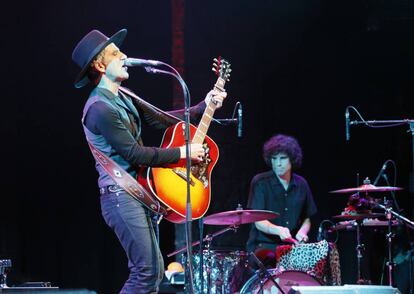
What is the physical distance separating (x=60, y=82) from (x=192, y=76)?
156cm

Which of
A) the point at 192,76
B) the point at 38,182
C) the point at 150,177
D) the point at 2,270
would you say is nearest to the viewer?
the point at 150,177

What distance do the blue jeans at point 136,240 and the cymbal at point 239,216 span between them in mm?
2093

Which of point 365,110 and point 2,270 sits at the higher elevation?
point 365,110

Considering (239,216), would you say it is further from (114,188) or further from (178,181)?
(114,188)

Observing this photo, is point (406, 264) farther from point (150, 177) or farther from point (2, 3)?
point (2, 3)

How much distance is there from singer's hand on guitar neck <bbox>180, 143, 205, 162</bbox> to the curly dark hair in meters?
3.06

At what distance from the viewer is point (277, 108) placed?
8.83 meters

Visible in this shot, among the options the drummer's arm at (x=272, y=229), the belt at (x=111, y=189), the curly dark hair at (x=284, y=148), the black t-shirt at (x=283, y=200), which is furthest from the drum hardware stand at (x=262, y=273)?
the belt at (x=111, y=189)

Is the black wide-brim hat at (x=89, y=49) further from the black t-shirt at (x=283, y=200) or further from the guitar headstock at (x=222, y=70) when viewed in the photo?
the black t-shirt at (x=283, y=200)

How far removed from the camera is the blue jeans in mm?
4602

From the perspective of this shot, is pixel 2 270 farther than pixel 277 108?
No

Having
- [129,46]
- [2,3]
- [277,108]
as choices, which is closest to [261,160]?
[277,108]

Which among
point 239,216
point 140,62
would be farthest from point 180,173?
point 239,216

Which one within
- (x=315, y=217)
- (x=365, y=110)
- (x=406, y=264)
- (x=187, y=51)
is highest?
(x=187, y=51)
